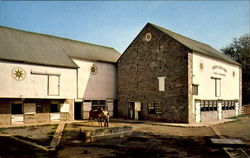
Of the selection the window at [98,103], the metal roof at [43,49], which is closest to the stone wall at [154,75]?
the window at [98,103]

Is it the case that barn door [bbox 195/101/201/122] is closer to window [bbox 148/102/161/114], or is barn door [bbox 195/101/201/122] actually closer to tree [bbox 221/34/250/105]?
window [bbox 148/102/161/114]

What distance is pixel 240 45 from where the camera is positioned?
47.5m

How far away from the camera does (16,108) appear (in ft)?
68.9

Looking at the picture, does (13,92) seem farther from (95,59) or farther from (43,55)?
(95,59)

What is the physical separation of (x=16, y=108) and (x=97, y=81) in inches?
381

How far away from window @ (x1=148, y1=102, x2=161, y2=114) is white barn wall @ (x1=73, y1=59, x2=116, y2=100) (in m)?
5.86

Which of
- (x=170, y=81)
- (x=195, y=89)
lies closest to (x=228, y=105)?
(x=195, y=89)

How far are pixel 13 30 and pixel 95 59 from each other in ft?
31.1

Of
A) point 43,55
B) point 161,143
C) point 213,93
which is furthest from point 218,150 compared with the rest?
point 43,55

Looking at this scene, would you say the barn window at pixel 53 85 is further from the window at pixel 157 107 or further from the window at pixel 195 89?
the window at pixel 195 89

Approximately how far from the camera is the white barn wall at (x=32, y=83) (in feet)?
64.9

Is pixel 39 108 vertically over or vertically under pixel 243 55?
under

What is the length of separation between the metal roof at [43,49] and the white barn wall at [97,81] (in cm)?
82

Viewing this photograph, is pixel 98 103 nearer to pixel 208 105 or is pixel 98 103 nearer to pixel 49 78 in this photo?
pixel 49 78
